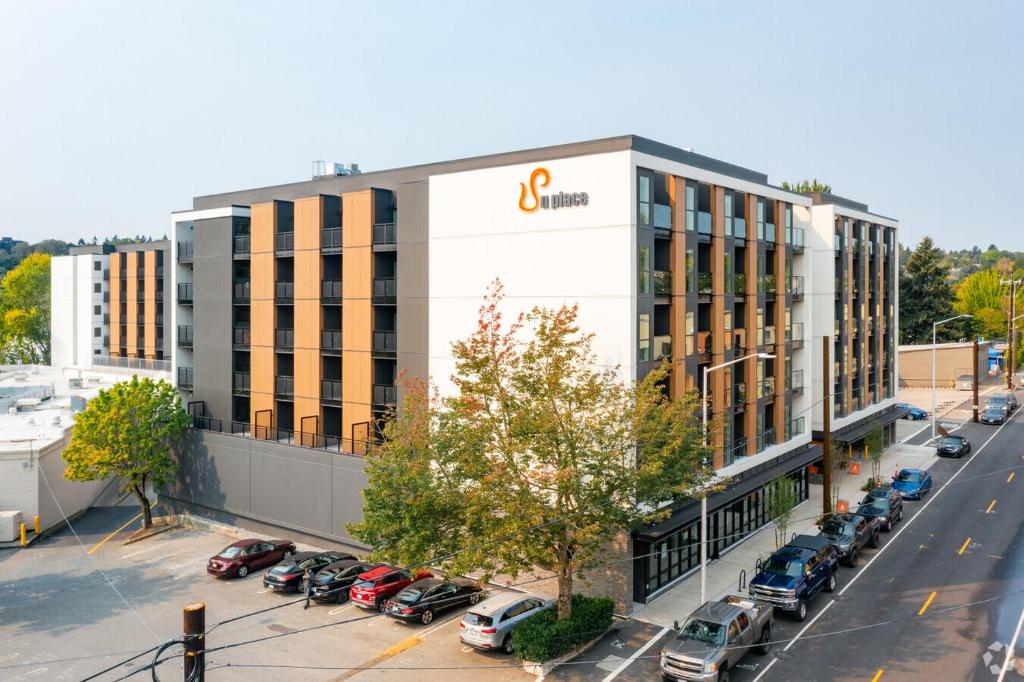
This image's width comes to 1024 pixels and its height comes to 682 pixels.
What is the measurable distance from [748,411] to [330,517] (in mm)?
20442

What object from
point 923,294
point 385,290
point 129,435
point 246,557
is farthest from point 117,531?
point 923,294

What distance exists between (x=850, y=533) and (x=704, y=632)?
14.2m

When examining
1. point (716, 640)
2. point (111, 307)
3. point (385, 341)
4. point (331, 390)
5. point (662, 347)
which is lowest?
point (716, 640)

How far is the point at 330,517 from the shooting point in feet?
113

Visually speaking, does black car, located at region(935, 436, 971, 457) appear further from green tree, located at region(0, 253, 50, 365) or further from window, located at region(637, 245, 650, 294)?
green tree, located at region(0, 253, 50, 365)

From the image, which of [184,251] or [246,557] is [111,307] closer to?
[184,251]

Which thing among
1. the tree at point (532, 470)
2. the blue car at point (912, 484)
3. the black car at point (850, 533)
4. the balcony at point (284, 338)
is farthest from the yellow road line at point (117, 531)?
the blue car at point (912, 484)

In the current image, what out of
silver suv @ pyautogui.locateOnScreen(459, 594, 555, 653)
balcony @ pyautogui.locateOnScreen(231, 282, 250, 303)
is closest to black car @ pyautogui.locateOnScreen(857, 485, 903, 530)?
silver suv @ pyautogui.locateOnScreen(459, 594, 555, 653)

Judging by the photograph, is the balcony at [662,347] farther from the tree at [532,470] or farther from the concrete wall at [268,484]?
the concrete wall at [268,484]

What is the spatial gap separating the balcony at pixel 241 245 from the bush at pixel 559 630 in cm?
2612

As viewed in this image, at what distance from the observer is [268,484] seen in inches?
1458

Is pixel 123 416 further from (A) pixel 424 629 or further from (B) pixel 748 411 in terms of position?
(B) pixel 748 411

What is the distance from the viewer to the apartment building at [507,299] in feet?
91.8

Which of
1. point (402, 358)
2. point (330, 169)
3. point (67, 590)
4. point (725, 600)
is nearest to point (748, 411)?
point (725, 600)
